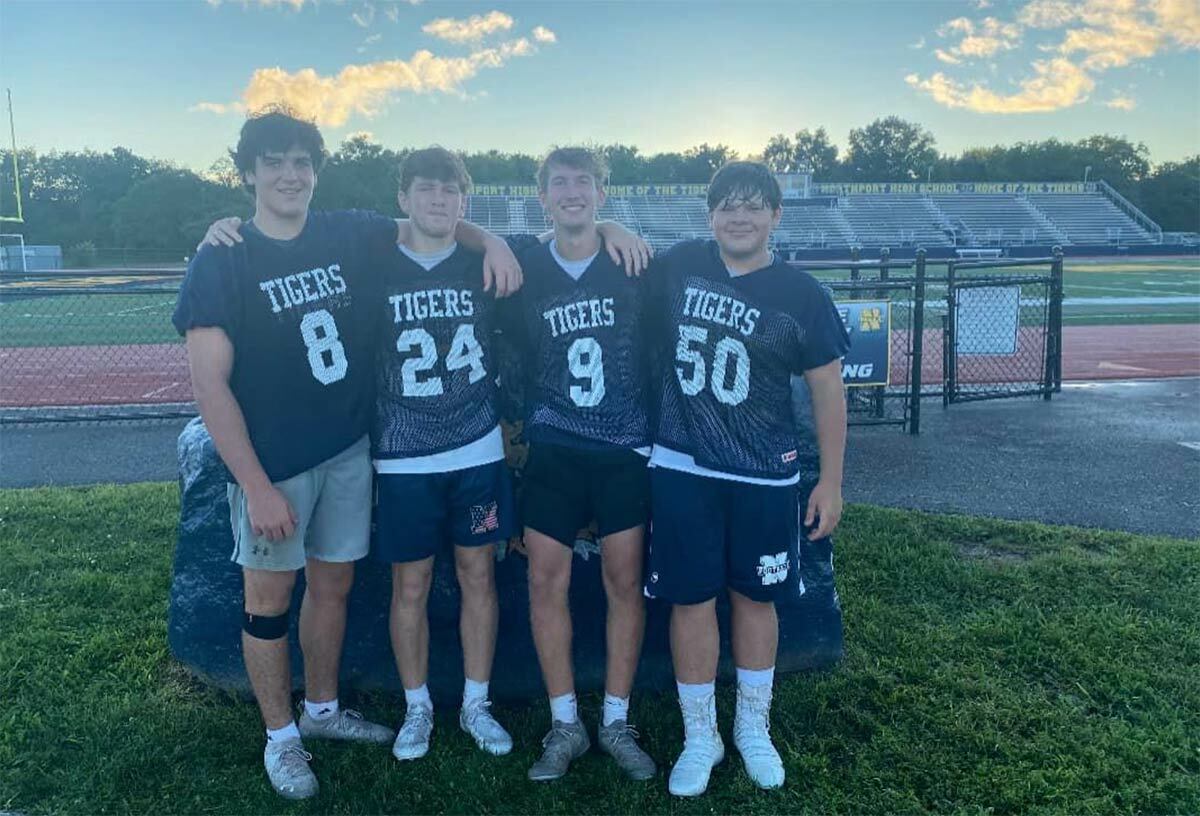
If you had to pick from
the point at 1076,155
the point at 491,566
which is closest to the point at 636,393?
the point at 491,566

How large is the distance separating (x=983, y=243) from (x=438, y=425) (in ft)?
184

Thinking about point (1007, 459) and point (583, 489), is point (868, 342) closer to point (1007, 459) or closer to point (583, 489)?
point (1007, 459)

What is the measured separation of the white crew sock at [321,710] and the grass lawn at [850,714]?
0.11m

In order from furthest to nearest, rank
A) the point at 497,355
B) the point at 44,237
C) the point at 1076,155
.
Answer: the point at 1076,155 → the point at 44,237 → the point at 497,355

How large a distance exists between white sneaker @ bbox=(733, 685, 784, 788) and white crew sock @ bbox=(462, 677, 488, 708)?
2.82 ft

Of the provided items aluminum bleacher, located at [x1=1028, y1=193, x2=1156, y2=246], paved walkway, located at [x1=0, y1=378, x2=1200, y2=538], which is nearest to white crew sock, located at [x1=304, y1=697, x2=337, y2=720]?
paved walkway, located at [x1=0, y1=378, x2=1200, y2=538]

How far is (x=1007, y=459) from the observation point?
22.3 feet

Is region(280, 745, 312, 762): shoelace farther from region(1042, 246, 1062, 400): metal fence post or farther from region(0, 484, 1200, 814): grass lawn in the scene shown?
region(1042, 246, 1062, 400): metal fence post

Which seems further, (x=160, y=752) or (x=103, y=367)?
(x=103, y=367)

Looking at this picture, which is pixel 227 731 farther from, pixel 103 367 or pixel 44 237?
pixel 44 237

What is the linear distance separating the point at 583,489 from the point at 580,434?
18 cm

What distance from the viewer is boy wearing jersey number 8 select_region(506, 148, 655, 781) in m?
2.88

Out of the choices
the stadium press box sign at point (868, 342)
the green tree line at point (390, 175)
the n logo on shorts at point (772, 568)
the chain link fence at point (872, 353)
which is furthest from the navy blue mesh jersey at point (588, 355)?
the green tree line at point (390, 175)

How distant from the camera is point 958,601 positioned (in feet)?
13.6
